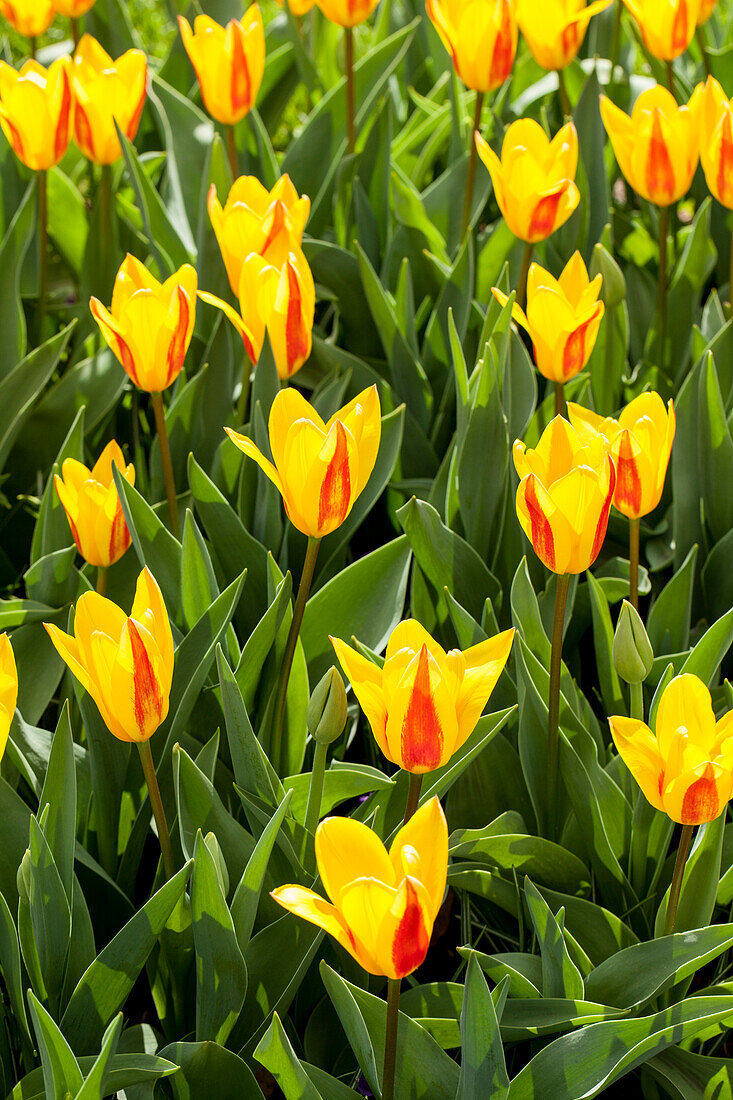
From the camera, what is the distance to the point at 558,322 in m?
1.36

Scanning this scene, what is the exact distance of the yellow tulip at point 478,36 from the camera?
1.79 metres

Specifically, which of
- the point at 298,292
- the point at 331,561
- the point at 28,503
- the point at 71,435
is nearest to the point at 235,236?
the point at 298,292

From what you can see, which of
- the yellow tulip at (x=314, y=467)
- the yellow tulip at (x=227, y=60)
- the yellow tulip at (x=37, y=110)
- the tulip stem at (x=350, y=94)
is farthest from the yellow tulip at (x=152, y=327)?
the tulip stem at (x=350, y=94)

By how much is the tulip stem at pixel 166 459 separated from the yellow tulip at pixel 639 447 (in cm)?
51

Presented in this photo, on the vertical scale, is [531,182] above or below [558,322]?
above

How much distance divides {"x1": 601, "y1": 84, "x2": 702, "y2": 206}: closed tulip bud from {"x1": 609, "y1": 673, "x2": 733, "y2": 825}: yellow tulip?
1023mm

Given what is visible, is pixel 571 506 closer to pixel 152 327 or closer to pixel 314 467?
pixel 314 467

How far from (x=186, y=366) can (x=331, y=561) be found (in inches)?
20.3

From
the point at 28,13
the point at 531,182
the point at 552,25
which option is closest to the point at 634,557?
the point at 531,182

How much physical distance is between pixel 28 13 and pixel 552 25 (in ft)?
3.08

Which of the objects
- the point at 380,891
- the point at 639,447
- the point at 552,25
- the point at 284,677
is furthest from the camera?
the point at 552,25

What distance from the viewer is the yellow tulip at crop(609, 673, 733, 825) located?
93 cm

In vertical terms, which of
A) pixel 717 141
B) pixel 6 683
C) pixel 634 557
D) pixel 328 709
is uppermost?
pixel 717 141

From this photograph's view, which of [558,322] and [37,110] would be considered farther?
[37,110]
